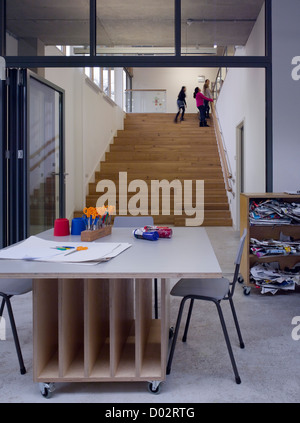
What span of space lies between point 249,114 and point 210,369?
4.67m

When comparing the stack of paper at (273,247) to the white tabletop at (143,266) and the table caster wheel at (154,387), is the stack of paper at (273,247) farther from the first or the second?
the table caster wheel at (154,387)

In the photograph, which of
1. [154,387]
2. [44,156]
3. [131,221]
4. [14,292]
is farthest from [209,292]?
[44,156]

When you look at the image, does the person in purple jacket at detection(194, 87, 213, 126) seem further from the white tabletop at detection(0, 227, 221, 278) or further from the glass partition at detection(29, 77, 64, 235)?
the white tabletop at detection(0, 227, 221, 278)

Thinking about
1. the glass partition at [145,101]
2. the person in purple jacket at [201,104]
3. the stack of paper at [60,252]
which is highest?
the glass partition at [145,101]

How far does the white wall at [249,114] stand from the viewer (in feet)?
15.2

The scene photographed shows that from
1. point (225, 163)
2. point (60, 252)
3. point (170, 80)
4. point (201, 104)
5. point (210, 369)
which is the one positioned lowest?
point (210, 369)

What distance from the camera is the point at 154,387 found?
6.57ft

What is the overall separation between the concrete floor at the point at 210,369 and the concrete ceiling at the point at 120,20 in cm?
284

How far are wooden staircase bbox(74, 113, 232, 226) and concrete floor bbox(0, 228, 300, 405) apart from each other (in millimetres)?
5026

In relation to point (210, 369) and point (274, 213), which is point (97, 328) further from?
point (274, 213)

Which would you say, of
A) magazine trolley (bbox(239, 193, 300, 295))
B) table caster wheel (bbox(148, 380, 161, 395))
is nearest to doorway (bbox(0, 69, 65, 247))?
magazine trolley (bbox(239, 193, 300, 295))

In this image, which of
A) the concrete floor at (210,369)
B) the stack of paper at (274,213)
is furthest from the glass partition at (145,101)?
the concrete floor at (210,369)

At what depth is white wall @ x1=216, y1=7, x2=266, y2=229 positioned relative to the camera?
4.62 meters

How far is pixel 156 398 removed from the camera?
77.9 inches
